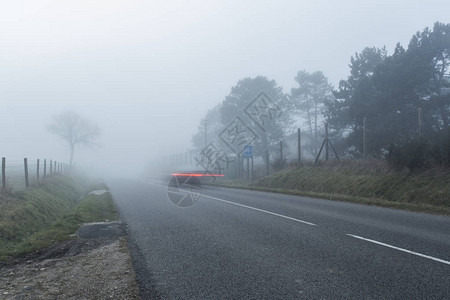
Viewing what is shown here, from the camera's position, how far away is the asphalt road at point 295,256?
4164mm

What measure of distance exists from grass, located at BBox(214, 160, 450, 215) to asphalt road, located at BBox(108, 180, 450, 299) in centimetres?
238

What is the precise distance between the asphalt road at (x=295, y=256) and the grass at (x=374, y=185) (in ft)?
7.80

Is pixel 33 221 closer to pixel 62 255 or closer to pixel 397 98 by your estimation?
pixel 62 255

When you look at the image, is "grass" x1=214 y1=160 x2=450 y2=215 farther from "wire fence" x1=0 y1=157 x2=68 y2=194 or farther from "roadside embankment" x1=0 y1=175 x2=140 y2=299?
"wire fence" x1=0 y1=157 x2=68 y2=194

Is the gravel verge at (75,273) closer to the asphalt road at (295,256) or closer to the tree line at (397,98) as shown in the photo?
the asphalt road at (295,256)

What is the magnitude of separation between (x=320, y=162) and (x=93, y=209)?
13.4 meters

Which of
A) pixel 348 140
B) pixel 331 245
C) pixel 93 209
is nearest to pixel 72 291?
pixel 331 245

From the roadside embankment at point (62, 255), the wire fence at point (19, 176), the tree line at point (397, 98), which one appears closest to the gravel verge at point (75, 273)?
the roadside embankment at point (62, 255)

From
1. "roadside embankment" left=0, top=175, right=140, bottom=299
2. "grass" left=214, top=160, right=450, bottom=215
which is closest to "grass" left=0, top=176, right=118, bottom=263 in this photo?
"roadside embankment" left=0, top=175, right=140, bottom=299

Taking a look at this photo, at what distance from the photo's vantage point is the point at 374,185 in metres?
14.4

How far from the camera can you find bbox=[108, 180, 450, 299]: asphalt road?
4.16m

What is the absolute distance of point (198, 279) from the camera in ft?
15.4

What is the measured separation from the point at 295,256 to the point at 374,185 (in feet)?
33.2

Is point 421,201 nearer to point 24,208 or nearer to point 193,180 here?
point 24,208
